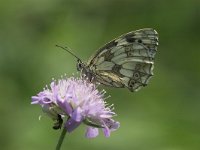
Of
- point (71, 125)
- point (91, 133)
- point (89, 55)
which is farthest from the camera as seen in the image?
point (89, 55)

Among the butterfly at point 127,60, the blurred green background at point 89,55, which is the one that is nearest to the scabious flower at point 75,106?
the butterfly at point 127,60

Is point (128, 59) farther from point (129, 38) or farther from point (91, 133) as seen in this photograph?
point (91, 133)

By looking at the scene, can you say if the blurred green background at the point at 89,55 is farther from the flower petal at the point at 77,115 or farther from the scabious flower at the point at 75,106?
the flower petal at the point at 77,115

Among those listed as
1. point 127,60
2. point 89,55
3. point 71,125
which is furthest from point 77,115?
point 89,55

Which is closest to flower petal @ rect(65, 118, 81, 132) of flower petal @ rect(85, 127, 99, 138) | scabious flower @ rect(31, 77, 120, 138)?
scabious flower @ rect(31, 77, 120, 138)

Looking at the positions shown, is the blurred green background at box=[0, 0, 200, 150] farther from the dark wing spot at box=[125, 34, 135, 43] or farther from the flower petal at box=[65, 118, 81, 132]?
the flower petal at box=[65, 118, 81, 132]

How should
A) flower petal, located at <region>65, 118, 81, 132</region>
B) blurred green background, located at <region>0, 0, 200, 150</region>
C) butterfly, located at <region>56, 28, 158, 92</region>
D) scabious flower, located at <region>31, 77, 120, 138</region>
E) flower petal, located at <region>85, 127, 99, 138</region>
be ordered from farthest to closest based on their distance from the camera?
blurred green background, located at <region>0, 0, 200, 150</region> < butterfly, located at <region>56, 28, 158, 92</region> < flower petal, located at <region>85, 127, 99, 138</region> < scabious flower, located at <region>31, 77, 120, 138</region> < flower petal, located at <region>65, 118, 81, 132</region>

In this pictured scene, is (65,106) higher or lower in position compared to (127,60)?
lower
